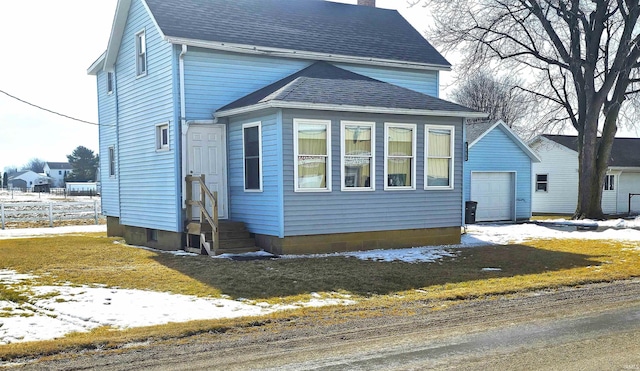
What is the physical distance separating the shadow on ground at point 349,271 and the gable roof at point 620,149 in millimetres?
21506

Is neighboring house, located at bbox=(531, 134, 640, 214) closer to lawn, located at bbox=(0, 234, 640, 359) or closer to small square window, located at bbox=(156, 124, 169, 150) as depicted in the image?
lawn, located at bbox=(0, 234, 640, 359)

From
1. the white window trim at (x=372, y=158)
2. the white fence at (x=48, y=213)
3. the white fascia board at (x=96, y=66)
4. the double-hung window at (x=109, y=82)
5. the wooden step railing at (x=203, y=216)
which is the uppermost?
the white fascia board at (x=96, y=66)

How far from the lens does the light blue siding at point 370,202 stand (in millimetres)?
13773

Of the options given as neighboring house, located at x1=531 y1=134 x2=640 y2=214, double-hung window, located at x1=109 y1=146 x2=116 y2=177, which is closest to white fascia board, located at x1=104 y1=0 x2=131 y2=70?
double-hung window, located at x1=109 y1=146 x2=116 y2=177

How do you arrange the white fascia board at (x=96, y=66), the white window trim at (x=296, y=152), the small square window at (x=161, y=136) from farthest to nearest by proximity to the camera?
the white fascia board at (x=96, y=66), the small square window at (x=161, y=136), the white window trim at (x=296, y=152)

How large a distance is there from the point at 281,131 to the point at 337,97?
69.7 inches

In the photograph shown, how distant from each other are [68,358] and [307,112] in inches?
352

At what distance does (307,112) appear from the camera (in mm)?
13852

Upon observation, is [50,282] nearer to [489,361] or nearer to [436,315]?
[436,315]

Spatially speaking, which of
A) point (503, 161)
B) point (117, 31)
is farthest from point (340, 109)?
point (503, 161)

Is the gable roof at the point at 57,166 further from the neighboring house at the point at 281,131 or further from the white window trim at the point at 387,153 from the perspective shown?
the white window trim at the point at 387,153

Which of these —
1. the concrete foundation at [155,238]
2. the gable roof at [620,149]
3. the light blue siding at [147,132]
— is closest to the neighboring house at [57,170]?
the gable roof at [620,149]

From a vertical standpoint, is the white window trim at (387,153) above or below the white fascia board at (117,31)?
below

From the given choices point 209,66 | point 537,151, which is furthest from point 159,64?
point 537,151
